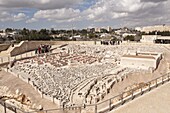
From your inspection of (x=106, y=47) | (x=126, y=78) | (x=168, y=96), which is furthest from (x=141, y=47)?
(x=168, y=96)

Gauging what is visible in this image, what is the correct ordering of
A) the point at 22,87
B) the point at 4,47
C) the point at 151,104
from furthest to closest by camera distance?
the point at 4,47 < the point at 22,87 < the point at 151,104

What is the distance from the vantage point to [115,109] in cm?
800

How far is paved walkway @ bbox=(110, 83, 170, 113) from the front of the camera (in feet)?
26.7

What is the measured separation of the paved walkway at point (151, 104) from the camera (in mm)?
8144

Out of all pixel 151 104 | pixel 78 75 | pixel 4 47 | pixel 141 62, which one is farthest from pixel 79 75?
pixel 4 47

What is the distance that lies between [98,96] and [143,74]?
920cm

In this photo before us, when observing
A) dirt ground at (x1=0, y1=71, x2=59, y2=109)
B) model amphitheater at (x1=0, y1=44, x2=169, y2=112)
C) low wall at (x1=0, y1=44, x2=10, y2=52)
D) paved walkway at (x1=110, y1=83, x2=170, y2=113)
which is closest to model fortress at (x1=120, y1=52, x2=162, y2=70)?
model amphitheater at (x1=0, y1=44, x2=169, y2=112)

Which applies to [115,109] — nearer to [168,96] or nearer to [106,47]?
[168,96]

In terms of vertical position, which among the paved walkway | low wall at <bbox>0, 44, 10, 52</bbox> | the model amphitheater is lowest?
the model amphitheater

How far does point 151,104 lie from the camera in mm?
8797

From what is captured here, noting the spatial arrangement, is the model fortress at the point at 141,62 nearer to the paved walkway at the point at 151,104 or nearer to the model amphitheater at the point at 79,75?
the model amphitheater at the point at 79,75

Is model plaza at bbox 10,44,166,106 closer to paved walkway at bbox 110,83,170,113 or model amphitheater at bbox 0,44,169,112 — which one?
model amphitheater at bbox 0,44,169,112

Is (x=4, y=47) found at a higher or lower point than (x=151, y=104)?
higher

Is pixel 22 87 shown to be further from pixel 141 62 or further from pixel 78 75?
pixel 141 62
